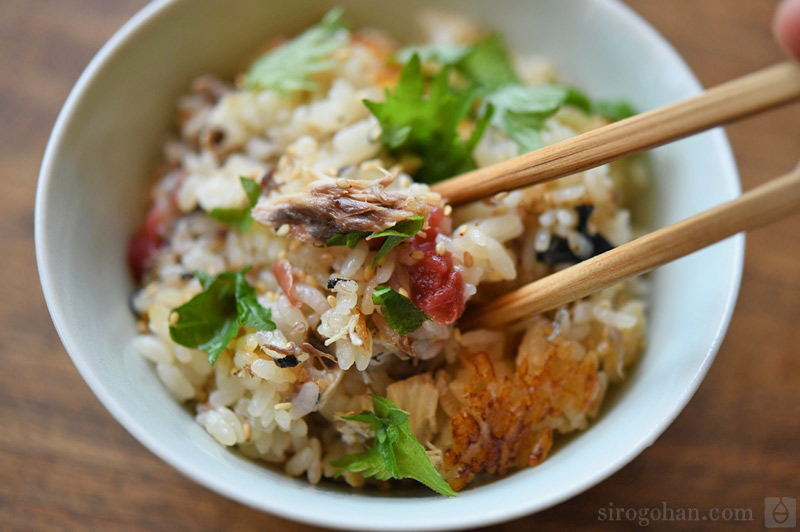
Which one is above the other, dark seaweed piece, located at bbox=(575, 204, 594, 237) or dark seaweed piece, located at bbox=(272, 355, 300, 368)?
dark seaweed piece, located at bbox=(575, 204, 594, 237)

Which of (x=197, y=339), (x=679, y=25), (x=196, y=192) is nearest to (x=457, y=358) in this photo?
(x=197, y=339)

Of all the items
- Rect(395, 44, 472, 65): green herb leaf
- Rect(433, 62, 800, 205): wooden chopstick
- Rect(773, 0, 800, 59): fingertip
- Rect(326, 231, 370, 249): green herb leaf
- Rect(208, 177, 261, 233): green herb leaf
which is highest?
Rect(773, 0, 800, 59): fingertip

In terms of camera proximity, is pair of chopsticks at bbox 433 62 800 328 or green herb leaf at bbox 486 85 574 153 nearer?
pair of chopsticks at bbox 433 62 800 328

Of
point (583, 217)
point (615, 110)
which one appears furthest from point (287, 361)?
point (615, 110)

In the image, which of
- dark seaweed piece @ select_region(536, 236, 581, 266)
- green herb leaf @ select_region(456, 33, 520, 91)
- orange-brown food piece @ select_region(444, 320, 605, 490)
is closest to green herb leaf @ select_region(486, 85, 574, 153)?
green herb leaf @ select_region(456, 33, 520, 91)

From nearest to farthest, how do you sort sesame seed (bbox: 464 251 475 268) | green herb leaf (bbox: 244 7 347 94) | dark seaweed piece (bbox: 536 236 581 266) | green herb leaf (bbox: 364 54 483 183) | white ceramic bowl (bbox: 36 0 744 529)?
1. white ceramic bowl (bbox: 36 0 744 529)
2. sesame seed (bbox: 464 251 475 268)
3. dark seaweed piece (bbox: 536 236 581 266)
4. green herb leaf (bbox: 364 54 483 183)
5. green herb leaf (bbox: 244 7 347 94)

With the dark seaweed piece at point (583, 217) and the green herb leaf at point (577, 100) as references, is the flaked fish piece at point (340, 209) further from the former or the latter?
the green herb leaf at point (577, 100)

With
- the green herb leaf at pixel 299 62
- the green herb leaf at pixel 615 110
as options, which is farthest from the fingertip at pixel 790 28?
the green herb leaf at pixel 299 62

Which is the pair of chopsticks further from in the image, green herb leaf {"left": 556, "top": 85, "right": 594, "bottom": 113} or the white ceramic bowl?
green herb leaf {"left": 556, "top": 85, "right": 594, "bottom": 113}

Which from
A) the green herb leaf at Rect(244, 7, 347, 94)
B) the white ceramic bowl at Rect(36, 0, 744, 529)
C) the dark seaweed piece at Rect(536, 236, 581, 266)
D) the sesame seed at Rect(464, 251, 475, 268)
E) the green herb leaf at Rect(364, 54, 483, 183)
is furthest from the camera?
the green herb leaf at Rect(244, 7, 347, 94)
